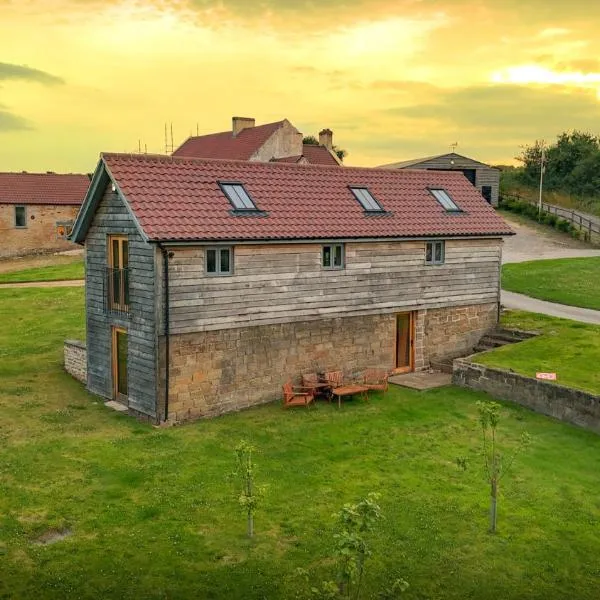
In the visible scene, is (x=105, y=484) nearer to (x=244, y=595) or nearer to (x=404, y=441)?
(x=244, y=595)

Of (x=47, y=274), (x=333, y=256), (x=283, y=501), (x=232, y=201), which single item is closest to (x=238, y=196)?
(x=232, y=201)

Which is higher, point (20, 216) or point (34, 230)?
point (20, 216)

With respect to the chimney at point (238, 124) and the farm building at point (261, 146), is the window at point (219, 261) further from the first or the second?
the chimney at point (238, 124)

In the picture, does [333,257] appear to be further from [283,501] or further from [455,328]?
[283,501]

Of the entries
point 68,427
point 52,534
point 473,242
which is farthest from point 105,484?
point 473,242

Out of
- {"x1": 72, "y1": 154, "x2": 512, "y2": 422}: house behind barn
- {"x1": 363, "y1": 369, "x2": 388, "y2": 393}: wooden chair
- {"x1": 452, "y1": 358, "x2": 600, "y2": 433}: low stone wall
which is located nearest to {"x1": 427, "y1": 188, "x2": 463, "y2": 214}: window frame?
{"x1": 72, "y1": 154, "x2": 512, "y2": 422}: house behind barn
